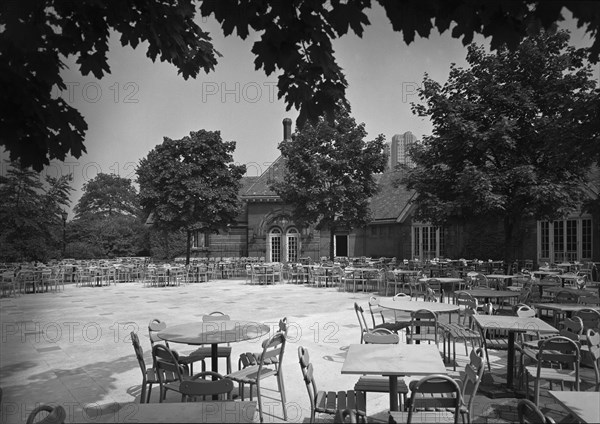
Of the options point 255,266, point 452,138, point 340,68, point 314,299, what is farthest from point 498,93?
point 340,68

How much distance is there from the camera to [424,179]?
1709cm

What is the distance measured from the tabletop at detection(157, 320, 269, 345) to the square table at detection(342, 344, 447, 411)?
144cm

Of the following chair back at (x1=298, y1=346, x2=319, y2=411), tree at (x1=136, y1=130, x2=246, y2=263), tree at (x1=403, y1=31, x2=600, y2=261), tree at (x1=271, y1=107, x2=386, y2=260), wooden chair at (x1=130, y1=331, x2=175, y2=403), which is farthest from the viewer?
tree at (x1=136, y1=130, x2=246, y2=263)

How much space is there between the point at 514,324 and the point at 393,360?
8.47 ft

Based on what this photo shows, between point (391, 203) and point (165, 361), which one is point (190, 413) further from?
point (391, 203)

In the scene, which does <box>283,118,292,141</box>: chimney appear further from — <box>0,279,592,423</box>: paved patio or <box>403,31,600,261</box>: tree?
<box>0,279,592,423</box>: paved patio

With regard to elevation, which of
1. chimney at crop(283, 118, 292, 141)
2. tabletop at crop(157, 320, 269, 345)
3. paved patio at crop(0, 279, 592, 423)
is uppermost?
chimney at crop(283, 118, 292, 141)

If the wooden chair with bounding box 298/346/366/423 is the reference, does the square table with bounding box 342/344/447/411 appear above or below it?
above

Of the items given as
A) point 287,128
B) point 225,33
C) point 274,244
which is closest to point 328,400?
point 225,33

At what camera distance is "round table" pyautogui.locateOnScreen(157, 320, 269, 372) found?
5.41 meters

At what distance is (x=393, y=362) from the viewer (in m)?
4.44

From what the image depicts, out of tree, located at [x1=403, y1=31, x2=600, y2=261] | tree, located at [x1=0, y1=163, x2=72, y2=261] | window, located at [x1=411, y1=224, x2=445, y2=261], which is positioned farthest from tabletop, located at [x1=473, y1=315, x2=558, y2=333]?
window, located at [x1=411, y1=224, x2=445, y2=261]

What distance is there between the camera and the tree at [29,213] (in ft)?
63.6

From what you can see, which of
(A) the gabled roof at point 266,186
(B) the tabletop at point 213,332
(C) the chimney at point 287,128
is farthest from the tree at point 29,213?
(C) the chimney at point 287,128
